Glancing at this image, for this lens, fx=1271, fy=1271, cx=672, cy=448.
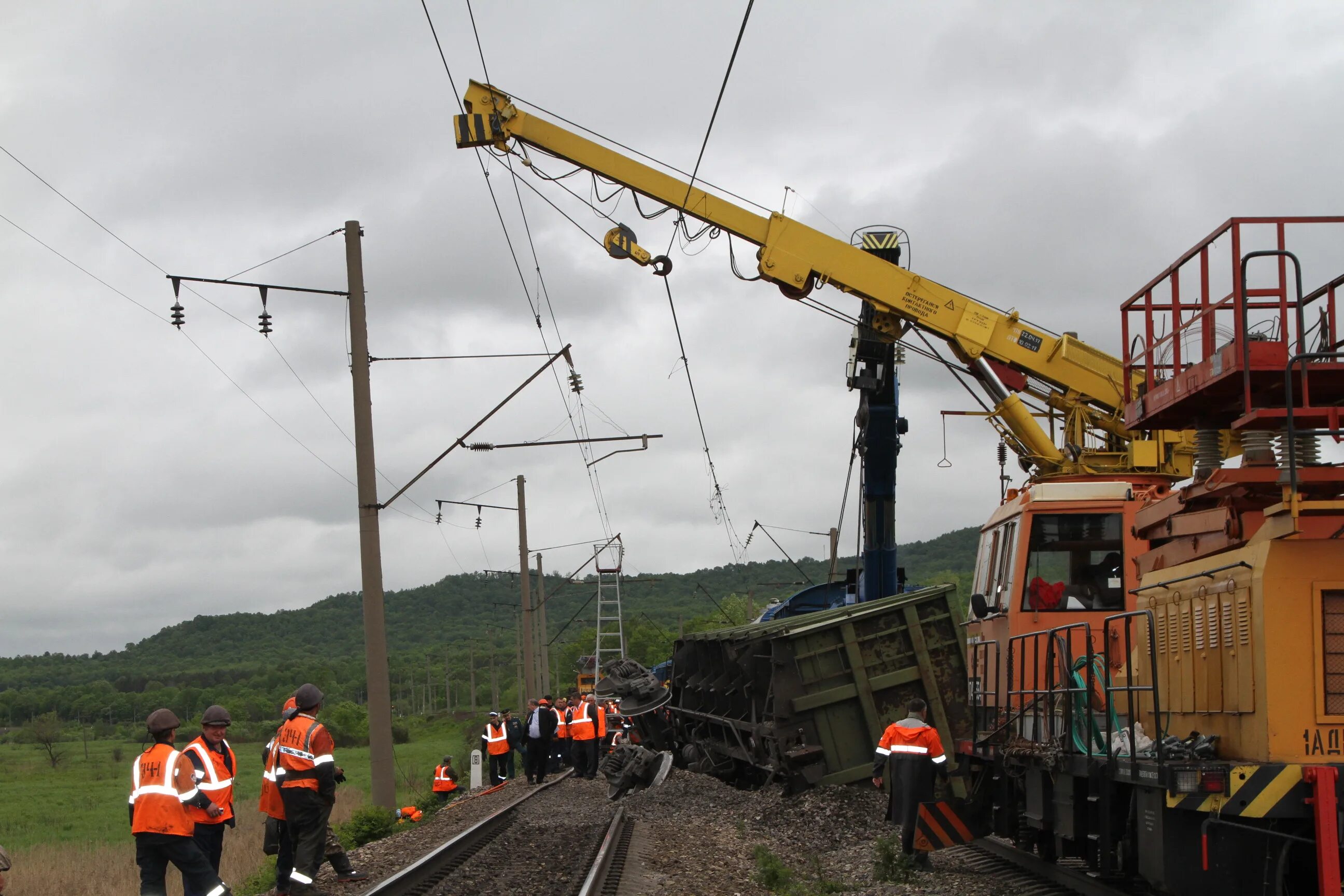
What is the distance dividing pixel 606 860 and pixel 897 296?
9.12 m

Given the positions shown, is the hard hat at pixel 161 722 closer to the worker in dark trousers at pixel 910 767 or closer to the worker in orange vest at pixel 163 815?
the worker in orange vest at pixel 163 815

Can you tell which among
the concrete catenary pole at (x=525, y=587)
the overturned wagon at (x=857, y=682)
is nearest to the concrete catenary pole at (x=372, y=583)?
the overturned wagon at (x=857, y=682)

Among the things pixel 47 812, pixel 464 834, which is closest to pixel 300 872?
pixel 464 834

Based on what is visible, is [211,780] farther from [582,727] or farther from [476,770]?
[476,770]

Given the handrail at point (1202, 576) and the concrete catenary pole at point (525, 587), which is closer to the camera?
the handrail at point (1202, 576)

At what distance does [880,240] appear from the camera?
18.2 meters

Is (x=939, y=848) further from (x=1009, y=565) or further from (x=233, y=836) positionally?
(x=233, y=836)

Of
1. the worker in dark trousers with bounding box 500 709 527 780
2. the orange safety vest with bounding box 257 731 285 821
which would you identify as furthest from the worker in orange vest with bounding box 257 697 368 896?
the worker in dark trousers with bounding box 500 709 527 780

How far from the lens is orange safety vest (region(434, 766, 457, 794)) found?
25.8m

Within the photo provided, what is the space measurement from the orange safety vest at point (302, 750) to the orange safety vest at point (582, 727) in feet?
46.8

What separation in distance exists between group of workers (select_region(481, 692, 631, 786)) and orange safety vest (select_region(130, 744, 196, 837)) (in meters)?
14.1

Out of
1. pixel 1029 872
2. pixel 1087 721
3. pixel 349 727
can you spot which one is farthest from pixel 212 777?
pixel 349 727

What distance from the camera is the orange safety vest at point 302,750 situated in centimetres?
1048

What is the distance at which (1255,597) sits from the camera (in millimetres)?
6633
